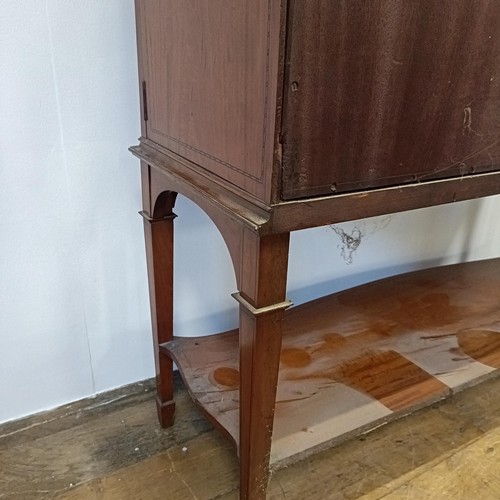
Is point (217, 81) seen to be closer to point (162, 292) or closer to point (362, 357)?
point (162, 292)

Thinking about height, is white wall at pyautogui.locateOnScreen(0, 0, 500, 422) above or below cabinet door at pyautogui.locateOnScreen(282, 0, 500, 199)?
below

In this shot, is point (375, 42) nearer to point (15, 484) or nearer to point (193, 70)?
point (193, 70)

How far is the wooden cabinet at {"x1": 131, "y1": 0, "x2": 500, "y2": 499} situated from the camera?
58 cm

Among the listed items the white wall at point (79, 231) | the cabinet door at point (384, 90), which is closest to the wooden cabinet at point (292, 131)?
the cabinet door at point (384, 90)

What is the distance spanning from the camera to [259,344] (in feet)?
2.35

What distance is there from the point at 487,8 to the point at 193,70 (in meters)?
0.38

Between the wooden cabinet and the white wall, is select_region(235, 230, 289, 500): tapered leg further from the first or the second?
the white wall

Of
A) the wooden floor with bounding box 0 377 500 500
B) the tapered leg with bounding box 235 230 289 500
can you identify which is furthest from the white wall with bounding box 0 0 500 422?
the tapered leg with bounding box 235 230 289 500

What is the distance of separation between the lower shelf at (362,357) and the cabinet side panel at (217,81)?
31cm

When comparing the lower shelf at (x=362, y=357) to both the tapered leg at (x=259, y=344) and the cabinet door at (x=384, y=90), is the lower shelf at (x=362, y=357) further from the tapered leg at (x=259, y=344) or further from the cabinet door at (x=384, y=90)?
the cabinet door at (x=384, y=90)

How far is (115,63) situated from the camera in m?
0.97

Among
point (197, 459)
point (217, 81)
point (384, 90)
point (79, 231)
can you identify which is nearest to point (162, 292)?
point (79, 231)

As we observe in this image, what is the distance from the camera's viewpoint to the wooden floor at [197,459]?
1020 mm

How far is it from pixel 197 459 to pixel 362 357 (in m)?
0.40
